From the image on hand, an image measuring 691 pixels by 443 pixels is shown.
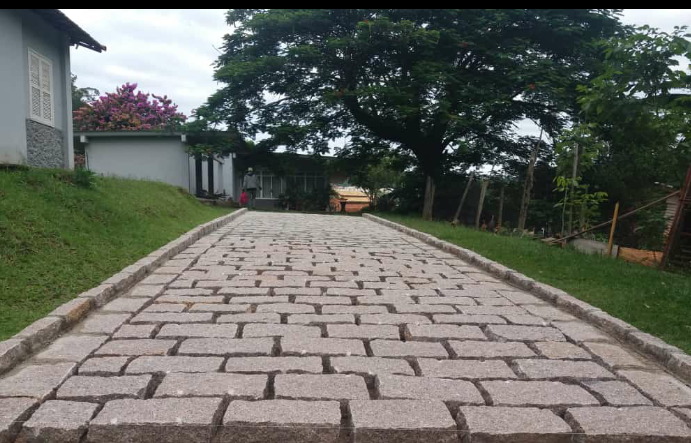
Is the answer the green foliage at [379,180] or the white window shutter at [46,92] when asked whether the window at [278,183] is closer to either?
the green foliage at [379,180]

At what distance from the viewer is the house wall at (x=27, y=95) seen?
9.23 metres

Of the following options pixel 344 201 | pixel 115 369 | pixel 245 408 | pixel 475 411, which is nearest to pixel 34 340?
pixel 115 369

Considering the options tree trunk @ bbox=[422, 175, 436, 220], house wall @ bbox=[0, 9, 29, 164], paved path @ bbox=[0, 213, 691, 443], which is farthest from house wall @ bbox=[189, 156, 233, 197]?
paved path @ bbox=[0, 213, 691, 443]

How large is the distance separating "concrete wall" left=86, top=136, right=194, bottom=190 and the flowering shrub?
696cm

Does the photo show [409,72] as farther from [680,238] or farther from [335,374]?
[335,374]

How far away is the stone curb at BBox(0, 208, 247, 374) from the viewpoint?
2785 millimetres

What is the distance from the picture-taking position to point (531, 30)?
17.8 meters

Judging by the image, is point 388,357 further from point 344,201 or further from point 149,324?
point 344,201

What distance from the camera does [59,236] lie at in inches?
219

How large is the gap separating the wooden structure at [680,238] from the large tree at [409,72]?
32.0 ft

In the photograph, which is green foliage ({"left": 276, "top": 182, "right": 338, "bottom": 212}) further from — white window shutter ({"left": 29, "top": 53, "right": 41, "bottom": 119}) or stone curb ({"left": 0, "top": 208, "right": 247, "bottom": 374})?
stone curb ({"left": 0, "top": 208, "right": 247, "bottom": 374})

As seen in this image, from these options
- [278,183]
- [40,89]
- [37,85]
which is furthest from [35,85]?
[278,183]

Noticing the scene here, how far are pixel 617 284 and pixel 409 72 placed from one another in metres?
14.6

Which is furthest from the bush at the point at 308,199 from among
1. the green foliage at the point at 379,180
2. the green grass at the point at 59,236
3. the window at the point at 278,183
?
the green grass at the point at 59,236
